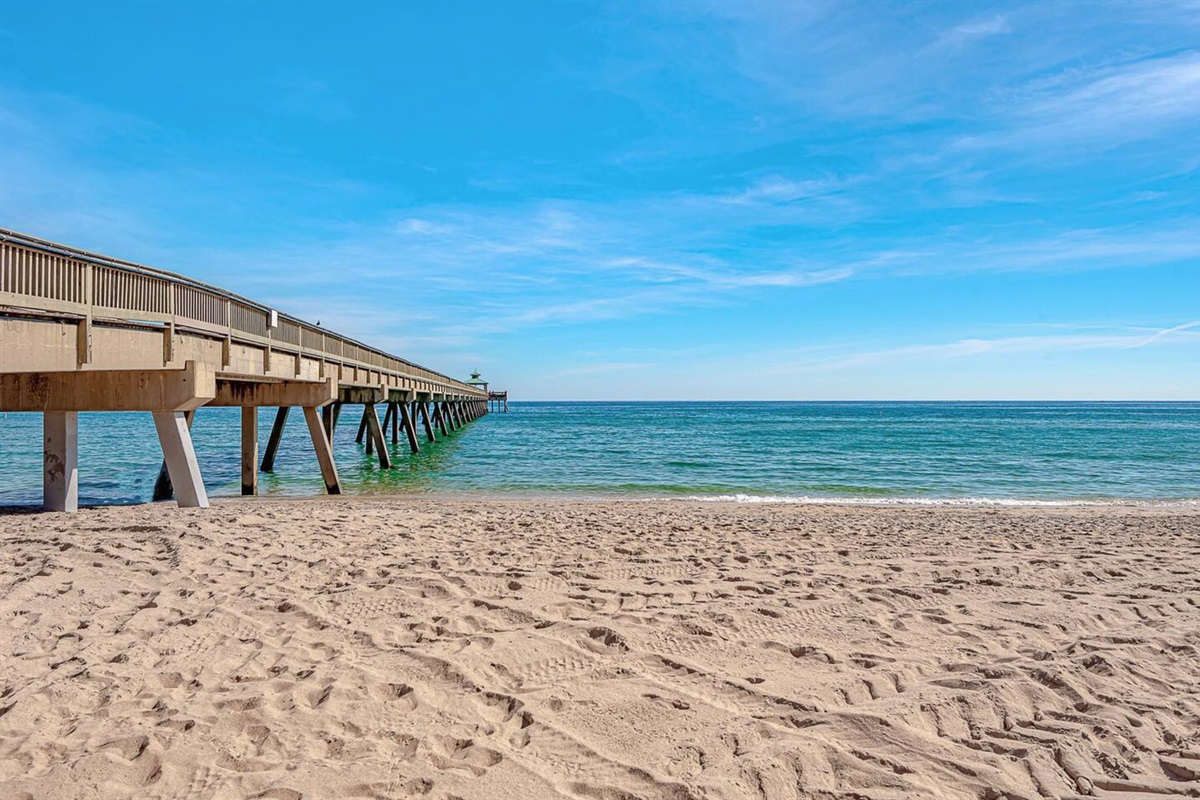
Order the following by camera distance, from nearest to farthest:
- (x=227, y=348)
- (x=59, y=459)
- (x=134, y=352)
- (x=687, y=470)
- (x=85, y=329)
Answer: (x=85, y=329), (x=134, y=352), (x=59, y=459), (x=227, y=348), (x=687, y=470)

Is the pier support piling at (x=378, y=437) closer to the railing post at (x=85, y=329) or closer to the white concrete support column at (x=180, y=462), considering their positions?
the white concrete support column at (x=180, y=462)

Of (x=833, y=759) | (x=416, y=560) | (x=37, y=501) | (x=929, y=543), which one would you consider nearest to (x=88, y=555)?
(x=416, y=560)

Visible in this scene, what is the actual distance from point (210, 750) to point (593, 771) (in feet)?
6.17

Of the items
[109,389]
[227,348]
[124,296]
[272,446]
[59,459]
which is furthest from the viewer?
[272,446]

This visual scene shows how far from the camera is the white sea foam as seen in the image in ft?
51.5

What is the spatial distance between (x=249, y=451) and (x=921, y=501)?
15.9m

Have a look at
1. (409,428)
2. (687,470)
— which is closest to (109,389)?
(687,470)

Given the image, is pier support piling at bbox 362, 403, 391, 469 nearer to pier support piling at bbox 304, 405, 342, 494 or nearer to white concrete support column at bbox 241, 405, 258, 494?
pier support piling at bbox 304, 405, 342, 494

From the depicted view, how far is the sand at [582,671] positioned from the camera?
3.25m

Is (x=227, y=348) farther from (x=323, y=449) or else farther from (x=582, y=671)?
(x=582, y=671)

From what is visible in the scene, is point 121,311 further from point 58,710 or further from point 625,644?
point 625,644

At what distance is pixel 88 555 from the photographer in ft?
22.7

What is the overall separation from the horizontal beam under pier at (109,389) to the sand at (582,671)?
2.63 meters

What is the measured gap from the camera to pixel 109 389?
407 inches
